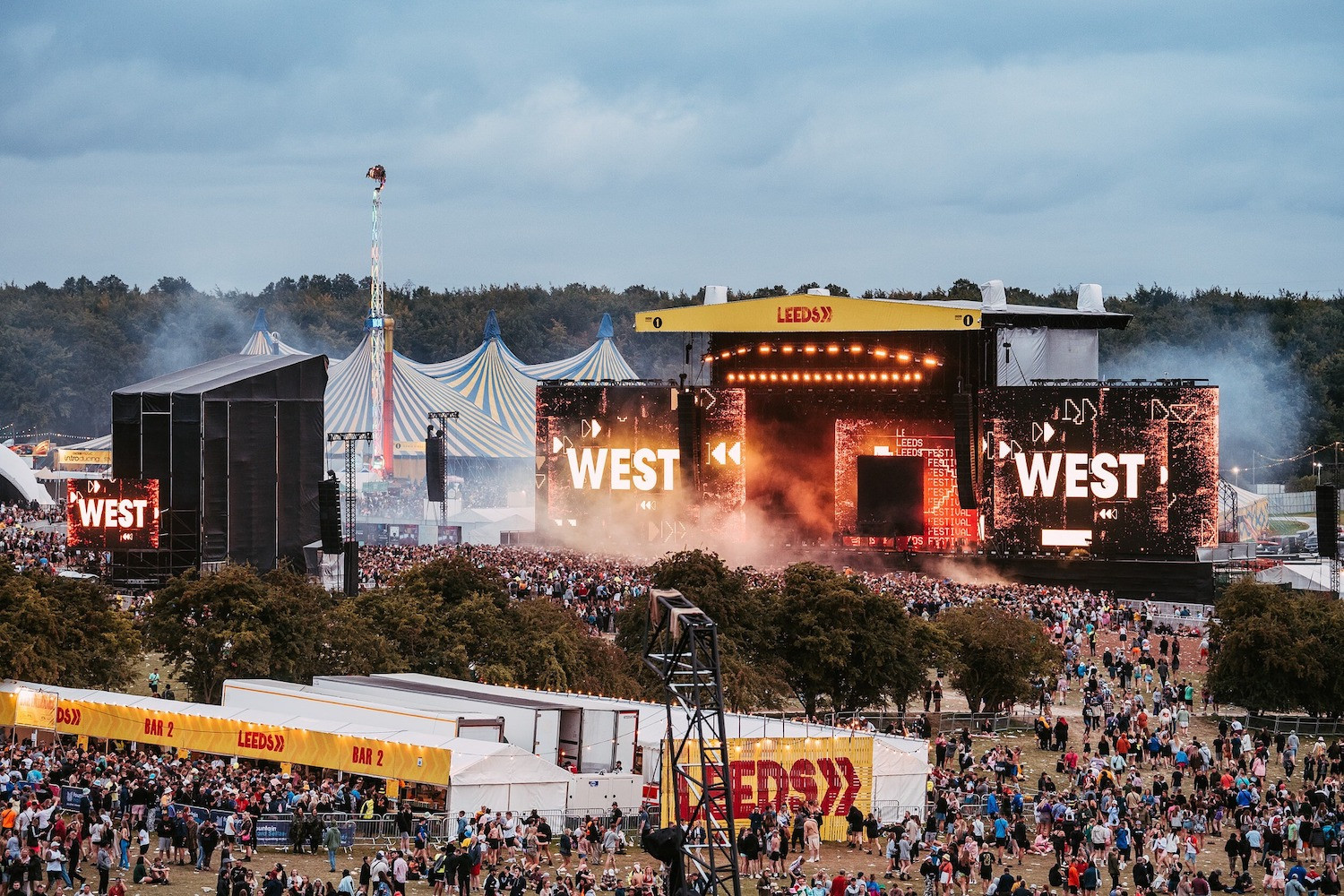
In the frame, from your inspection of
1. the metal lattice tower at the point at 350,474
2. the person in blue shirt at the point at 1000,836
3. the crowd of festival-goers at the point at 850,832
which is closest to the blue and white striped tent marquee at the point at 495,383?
the metal lattice tower at the point at 350,474

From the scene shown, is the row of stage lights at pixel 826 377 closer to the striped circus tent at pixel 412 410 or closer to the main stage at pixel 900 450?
the main stage at pixel 900 450

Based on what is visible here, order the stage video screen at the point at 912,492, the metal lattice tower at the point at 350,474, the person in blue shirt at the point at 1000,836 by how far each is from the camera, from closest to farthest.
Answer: the person in blue shirt at the point at 1000,836 → the metal lattice tower at the point at 350,474 → the stage video screen at the point at 912,492

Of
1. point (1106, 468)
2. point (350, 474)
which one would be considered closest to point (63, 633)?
point (350, 474)

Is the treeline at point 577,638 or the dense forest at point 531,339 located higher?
the dense forest at point 531,339

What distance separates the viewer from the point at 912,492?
56969 mm

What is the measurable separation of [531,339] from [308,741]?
4266 inches

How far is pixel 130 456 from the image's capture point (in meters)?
50.3

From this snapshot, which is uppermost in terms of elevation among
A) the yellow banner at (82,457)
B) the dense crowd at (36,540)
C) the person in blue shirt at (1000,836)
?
the yellow banner at (82,457)

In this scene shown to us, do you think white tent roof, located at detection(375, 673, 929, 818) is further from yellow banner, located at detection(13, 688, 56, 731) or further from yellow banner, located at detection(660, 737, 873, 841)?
yellow banner, located at detection(13, 688, 56, 731)

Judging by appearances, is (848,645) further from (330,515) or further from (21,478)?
(21,478)

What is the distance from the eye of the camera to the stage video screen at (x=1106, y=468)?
54.9 m

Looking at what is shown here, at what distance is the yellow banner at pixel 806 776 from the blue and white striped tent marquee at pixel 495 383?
5201cm

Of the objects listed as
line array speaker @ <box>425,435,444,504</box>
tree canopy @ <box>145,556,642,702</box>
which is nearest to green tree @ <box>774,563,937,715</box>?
tree canopy @ <box>145,556,642,702</box>

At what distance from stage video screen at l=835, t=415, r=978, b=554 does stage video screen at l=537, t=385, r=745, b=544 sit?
15.3ft
